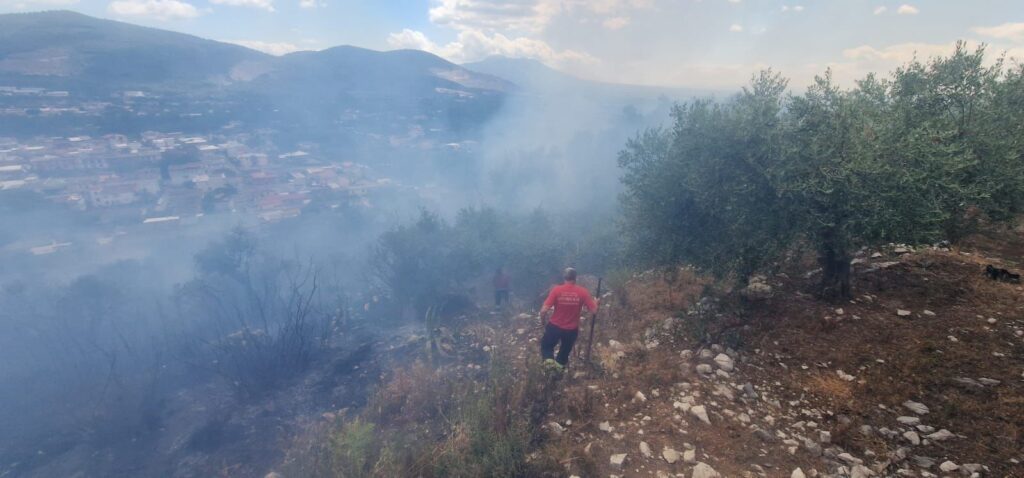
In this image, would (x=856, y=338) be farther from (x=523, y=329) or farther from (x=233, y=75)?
(x=233, y=75)

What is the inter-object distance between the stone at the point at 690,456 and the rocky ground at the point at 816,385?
0.05 m

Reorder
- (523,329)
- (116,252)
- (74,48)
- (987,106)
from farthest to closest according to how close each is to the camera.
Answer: (74,48) → (116,252) → (523,329) → (987,106)

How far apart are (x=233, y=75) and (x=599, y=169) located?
152 ft

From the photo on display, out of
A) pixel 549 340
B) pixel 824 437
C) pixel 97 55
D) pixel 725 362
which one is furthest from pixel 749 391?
pixel 97 55

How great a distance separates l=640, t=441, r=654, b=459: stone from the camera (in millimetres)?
4832

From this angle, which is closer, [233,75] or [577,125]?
[233,75]

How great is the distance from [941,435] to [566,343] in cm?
444

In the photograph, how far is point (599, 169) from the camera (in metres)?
42.9

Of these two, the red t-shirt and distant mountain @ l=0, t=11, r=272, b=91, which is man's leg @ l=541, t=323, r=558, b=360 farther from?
distant mountain @ l=0, t=11, r=272, b=91

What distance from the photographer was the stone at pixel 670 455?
4703 millimetres

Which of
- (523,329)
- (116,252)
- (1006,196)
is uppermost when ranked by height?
(1006,196)

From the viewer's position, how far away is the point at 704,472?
4426 mm

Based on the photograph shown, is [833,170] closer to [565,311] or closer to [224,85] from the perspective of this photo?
[565,311]

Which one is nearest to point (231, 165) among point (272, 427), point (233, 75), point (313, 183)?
point (313, 183)
